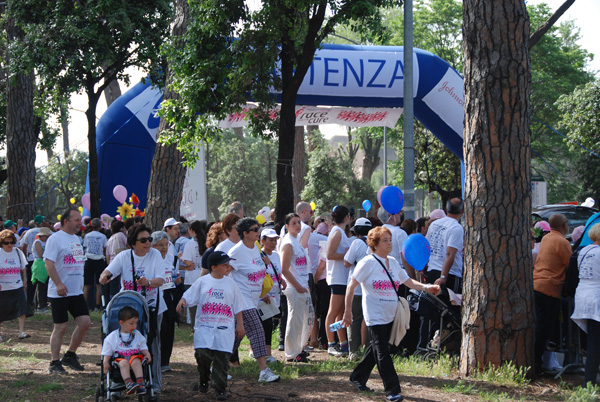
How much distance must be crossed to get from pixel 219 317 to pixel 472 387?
269 cm

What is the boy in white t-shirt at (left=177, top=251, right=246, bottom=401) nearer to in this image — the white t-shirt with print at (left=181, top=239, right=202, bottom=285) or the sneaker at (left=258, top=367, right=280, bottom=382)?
the sneaker at (left=258, top=367, right=280, bottom=382)

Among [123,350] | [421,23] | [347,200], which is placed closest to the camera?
[123,350]

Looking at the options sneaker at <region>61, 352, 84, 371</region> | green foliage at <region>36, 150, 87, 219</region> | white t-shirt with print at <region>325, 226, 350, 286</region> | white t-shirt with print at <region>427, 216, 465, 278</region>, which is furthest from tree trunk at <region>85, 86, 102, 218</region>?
green foliage at <region>36, 150, 87, 219</region>

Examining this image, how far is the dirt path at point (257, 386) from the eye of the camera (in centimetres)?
730

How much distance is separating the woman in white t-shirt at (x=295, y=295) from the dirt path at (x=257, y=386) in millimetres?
348

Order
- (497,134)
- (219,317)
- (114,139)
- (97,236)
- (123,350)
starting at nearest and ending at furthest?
(123,350), (219,317), (497,134), (97,236), (114,139)

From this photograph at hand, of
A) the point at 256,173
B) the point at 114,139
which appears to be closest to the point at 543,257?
the point at 114,139

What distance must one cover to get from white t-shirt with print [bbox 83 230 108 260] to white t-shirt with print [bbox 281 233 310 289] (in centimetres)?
651

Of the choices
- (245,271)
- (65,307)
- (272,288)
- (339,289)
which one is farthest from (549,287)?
(65,307)

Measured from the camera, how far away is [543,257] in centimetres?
848

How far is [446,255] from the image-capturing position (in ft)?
Answer: 30.5

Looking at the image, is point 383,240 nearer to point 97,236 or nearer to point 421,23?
point 97,236

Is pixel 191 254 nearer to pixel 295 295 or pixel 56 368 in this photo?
pixel 295 295

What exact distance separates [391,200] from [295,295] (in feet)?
9.83
